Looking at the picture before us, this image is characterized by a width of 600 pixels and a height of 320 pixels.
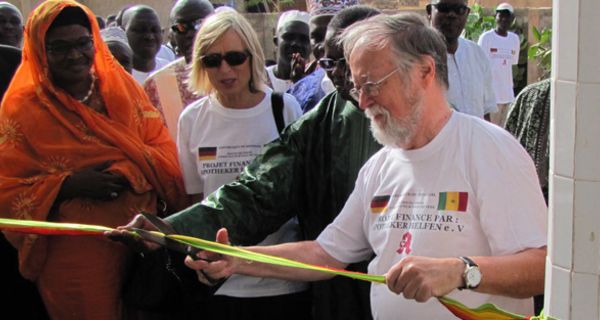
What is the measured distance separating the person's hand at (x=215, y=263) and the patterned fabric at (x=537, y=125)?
1968 mm

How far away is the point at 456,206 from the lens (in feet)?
9.44

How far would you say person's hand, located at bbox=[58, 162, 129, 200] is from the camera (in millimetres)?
4078

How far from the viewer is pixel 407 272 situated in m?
2.59

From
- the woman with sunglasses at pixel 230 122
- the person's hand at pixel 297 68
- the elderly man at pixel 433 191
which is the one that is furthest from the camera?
the person's hand at pixel 297 68

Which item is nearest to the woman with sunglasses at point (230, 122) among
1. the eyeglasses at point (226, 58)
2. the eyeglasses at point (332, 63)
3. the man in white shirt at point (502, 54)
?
the eyeglasses at point (226, 58)

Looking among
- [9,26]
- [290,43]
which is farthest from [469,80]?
[9,26]

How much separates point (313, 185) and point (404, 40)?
101 cm

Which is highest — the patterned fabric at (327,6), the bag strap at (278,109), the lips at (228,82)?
the patterned fabric at (327,6)

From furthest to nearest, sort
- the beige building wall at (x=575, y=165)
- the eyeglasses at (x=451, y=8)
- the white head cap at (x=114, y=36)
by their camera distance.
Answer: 1. the white head cap at (x=114, y=36)
2. the eyeglasses at (x=451, y=8)
3. the beige building wall at (x=575, y=165)

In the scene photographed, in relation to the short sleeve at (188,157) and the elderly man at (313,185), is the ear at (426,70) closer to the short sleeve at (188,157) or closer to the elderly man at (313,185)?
the elderly man at (313,185)

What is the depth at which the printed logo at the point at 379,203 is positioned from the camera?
3072mm

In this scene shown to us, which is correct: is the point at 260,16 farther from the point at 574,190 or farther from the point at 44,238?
the point at 574,190

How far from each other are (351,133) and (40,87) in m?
1.55

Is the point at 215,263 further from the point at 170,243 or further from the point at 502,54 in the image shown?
the point at 502,54
